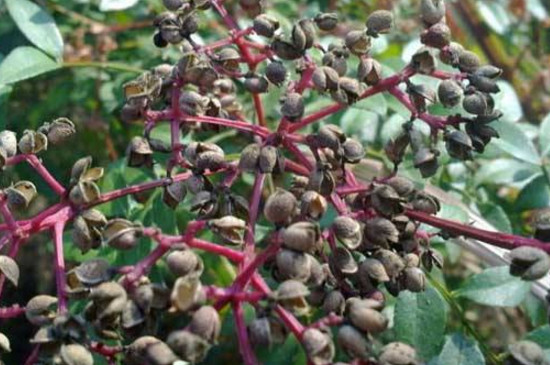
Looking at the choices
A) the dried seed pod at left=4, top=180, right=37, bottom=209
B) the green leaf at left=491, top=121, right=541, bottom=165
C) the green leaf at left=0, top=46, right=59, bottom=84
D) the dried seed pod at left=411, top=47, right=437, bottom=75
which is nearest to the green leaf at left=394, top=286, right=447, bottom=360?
the dried seed pod at left=411, top=47, right=437, bottom=75

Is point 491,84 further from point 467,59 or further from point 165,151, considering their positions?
point 165,151

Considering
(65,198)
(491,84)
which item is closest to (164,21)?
(65,198)

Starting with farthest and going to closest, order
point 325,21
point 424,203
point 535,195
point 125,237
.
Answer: point 535,195 < point 325,21 < point 424,203 < point 125,237

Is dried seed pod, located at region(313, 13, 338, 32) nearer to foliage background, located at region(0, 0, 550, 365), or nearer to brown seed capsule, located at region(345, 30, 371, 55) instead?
brown seed capsule, located at region(345, 30, 371, 55)

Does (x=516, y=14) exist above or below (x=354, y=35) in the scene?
below

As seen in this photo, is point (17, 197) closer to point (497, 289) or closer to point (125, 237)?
point (125, 237)

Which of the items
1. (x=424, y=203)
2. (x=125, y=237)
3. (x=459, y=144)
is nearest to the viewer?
(x=125, y=237)

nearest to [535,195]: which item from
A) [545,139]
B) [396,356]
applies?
[545,139]
